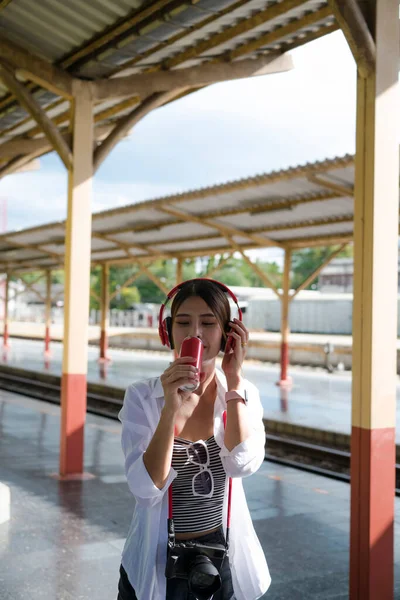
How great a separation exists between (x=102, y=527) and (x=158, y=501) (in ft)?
12.2

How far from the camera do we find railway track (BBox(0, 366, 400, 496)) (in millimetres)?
8469

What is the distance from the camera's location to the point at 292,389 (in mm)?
15453

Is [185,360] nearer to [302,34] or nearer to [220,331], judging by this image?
[220,331]

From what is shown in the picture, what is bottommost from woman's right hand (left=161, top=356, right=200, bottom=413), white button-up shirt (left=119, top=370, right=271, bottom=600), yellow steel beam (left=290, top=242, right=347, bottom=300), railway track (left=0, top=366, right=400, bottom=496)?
railway track (left=0, top=366, right=400, bottom=496)

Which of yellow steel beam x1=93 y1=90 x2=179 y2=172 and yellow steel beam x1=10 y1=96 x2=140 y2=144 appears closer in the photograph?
yellow steel beam x1=93 y1=90 x2=179 y2=172

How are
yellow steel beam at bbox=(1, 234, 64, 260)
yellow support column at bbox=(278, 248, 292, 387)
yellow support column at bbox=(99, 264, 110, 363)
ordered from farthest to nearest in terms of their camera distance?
yellow support column at bbox=(99, 264, 110, 363)
yellow steel beam at bbox=(1, 234, 64, 260)
yellow support column at bbox=(278, 248, 292, 387)

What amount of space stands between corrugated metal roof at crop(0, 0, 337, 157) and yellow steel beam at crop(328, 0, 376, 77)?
176 centimetres

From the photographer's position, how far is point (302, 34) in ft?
20.7

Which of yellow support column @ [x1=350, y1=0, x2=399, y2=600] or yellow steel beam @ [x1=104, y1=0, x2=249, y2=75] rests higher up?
yellow steel beam @ [x1=104, y1=0, x2=249, y2=75]

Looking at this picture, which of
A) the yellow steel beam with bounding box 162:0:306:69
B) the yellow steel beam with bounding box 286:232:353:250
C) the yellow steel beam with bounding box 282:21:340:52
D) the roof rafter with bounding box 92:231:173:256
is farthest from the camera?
the roof rafter with bounding box 92:231:173:256

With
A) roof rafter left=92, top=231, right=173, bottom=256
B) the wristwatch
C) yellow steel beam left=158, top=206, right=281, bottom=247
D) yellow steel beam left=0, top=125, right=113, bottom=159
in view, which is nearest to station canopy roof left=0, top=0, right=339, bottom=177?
yellow steel beam left=0, top=125, right=113, bottom=159

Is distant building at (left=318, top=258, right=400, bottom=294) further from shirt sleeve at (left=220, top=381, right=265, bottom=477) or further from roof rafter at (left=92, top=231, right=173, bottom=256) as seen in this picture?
shirt sleeve at (left=220, top=381, right=265, bottom=477)

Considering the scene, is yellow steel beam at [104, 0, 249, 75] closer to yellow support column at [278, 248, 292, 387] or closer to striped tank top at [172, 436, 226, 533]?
striped tank top at [172, 436, 226, 533]

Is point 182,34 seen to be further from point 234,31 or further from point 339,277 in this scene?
point 339,277
